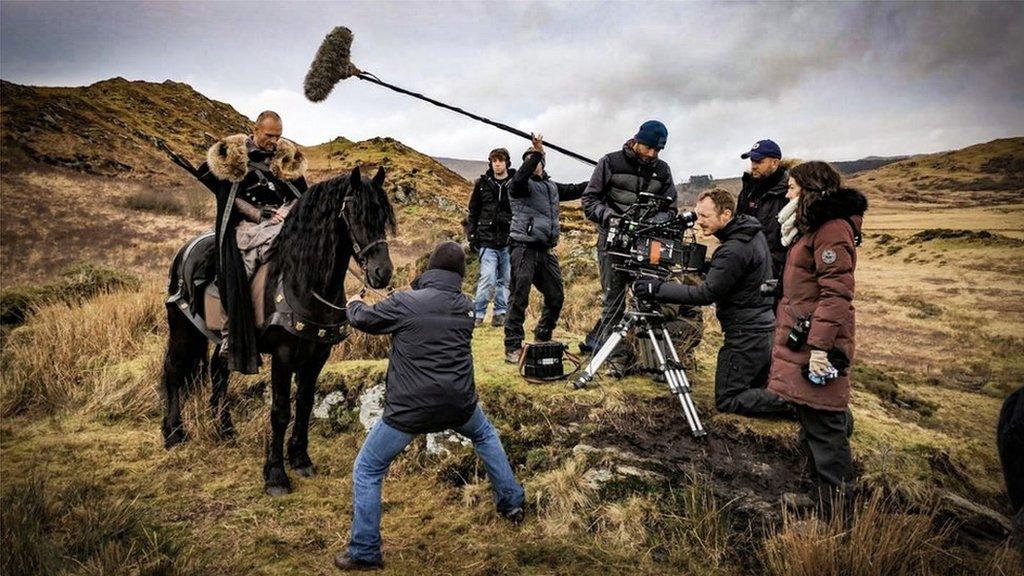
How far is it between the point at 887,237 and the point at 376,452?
1157 inches

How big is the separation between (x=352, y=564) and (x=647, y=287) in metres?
2.76

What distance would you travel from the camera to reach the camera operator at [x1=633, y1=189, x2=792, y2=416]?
3.79 metres

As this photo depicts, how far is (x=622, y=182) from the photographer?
503 cm

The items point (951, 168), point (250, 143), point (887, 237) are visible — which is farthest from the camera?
point (951, 168)

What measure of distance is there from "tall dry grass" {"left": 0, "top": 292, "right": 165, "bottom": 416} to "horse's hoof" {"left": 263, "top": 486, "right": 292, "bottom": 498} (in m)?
2.53

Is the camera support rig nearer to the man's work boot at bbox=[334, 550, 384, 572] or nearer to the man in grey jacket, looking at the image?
the man in grey jacket

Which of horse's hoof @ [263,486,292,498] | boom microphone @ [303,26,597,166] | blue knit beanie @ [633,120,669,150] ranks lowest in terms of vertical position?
horse's hoof @ [263,486,292,498]

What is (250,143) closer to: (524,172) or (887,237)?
(524,172)

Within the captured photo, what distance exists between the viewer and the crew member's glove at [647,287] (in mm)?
4012

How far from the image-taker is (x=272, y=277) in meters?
3.99

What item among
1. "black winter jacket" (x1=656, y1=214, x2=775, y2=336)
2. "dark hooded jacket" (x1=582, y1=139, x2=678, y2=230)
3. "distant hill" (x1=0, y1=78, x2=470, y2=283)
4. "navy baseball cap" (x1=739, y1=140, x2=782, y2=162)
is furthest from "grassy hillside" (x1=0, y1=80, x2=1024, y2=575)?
"distant hill" (x1=0, y1=78, x2=470, y2=283)

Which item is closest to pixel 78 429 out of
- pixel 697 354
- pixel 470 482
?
pixel 470 482

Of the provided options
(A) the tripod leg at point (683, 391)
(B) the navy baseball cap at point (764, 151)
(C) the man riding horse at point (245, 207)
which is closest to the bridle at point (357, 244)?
(C) the man riding horse at point (245, 207)

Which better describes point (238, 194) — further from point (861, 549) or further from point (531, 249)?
point (861, 549)
